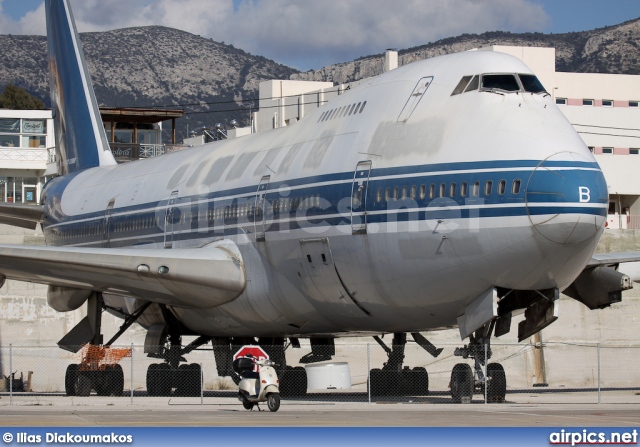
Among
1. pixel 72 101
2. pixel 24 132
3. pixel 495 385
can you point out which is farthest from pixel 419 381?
pixel 24 132

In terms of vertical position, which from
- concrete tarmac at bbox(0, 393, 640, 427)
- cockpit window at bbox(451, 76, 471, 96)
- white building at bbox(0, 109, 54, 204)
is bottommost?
concrete tarmac at bbox(0, 393, 640, 427)

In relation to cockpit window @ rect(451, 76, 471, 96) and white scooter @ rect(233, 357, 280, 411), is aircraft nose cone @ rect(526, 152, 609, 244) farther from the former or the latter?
white scooter @ rect(233, 357, 280, 411)

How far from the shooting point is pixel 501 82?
68.6 feet

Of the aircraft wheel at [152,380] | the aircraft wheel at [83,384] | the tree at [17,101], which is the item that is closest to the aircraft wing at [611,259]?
the aircraft wheel at [152,380]

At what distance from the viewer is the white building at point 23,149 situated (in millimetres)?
82812

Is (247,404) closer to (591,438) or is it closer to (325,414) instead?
(325,414)

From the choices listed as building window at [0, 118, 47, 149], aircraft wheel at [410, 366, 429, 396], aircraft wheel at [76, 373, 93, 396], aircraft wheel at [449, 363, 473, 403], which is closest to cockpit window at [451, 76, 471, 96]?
aircraft wheel at [449, 363, 473, 403]

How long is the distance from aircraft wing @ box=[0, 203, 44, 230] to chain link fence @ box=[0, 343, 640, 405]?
4399 mm

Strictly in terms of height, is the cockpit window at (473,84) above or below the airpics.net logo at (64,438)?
above

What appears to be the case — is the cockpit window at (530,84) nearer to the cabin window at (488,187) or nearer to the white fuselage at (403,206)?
the white fuselage at (403,206)

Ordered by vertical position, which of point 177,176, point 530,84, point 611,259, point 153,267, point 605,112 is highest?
point 605,112

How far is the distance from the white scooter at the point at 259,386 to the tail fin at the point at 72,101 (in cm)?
1638

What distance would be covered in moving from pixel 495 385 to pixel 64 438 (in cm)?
1111

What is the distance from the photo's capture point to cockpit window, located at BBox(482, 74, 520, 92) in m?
20.9
